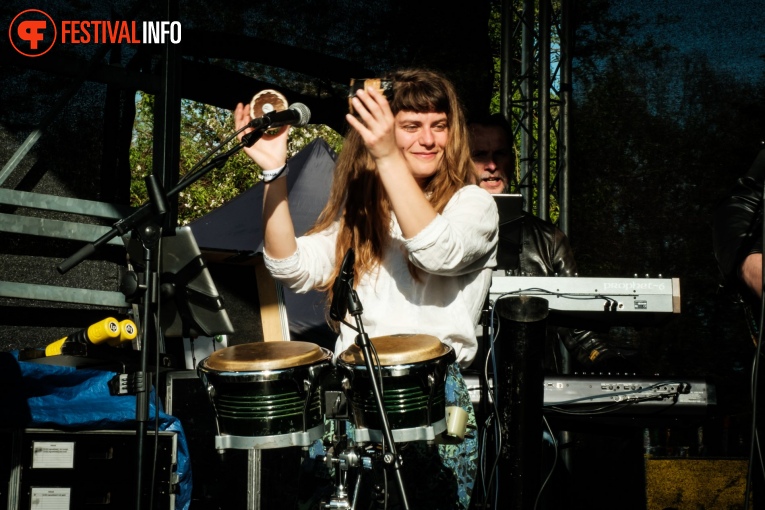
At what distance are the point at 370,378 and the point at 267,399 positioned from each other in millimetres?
314

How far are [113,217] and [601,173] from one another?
14.9 feet

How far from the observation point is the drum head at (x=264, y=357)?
227cm

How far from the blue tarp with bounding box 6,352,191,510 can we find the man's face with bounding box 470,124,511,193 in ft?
7.59

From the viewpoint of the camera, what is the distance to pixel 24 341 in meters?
4.66

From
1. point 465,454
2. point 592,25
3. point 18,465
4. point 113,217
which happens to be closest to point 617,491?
point 465,454

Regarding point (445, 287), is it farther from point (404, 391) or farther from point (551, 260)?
point (551, 260)

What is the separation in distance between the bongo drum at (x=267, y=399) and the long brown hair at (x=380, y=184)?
0.38 meters

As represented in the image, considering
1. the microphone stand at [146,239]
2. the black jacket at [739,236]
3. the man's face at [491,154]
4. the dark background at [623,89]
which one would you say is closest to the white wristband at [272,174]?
the microphone stand at [146,239]

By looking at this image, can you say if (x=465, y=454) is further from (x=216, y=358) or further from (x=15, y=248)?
(x=15, y=248)

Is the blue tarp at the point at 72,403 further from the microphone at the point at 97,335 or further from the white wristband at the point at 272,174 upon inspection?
the white wristband at the point at 272,174

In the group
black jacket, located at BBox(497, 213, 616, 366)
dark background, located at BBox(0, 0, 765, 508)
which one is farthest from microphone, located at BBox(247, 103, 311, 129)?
dark background, located at BBox(0, 0, 765, 508)

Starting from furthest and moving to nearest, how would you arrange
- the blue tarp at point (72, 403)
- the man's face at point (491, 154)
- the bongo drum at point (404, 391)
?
the man's face at point (491, 154), the blue tarp at point (72, 403), the bongo drum at point (404, 391)

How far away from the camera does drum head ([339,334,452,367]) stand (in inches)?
85.7

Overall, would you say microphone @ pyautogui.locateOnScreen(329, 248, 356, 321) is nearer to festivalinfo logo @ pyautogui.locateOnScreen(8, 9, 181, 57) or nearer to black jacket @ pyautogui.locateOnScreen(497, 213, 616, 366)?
black jacket @ pyautogui.locateOnScreen(497, 213, 616, 366)
